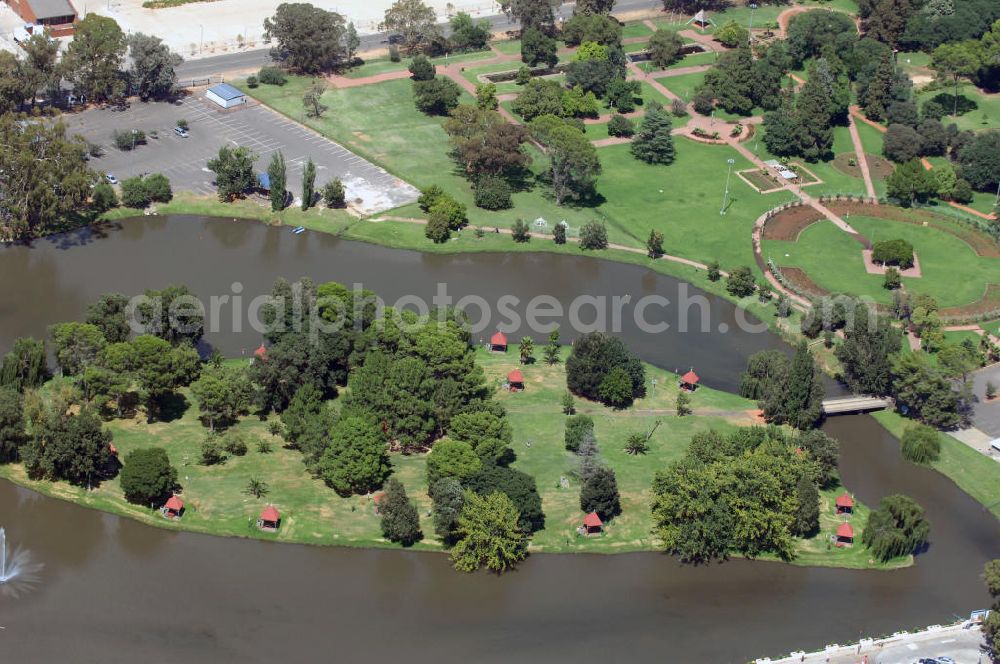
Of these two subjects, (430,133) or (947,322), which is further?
(430,133)

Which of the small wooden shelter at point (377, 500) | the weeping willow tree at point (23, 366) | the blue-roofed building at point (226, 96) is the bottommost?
the small wooden shelter at point (377, 500)

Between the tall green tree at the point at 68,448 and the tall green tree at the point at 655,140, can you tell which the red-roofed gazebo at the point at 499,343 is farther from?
the tall green tree at the point at 655,140

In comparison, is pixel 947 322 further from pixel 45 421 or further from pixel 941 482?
pixel 45 421

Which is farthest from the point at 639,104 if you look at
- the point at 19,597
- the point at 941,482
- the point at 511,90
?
the point at 19,597

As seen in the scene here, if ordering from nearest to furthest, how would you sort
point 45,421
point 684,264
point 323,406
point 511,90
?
point 45,421
point 323,406
point 684,264
point 511,90

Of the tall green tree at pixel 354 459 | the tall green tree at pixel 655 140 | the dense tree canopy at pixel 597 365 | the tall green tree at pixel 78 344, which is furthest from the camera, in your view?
the tall green tree at pixel 655 140

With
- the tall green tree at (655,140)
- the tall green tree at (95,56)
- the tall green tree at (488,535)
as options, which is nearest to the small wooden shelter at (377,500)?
the tall green tree at (488,535)
